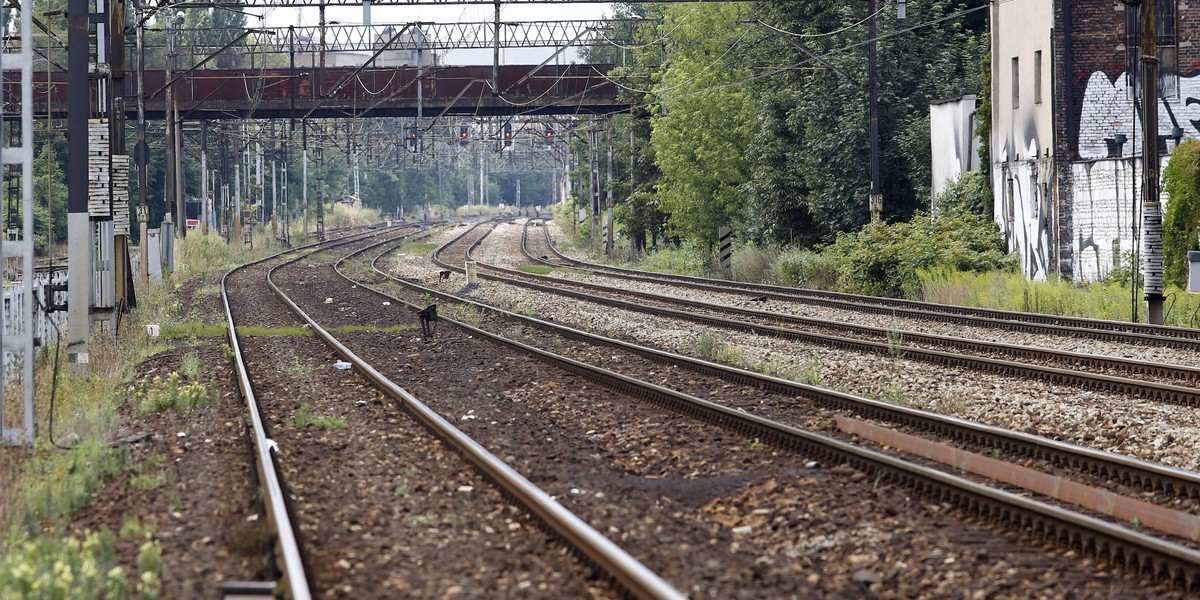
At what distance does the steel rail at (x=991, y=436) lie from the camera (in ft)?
28.2

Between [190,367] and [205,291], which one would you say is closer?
[190,367]

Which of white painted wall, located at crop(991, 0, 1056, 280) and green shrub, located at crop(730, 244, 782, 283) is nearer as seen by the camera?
white painted wall, located at crop(991, 0, 1056, 280)

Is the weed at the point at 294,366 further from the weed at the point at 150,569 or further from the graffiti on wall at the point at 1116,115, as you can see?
the graffiti on wall at the point at 1116,115

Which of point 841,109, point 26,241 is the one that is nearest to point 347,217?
point 841,109

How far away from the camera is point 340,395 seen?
13828mm

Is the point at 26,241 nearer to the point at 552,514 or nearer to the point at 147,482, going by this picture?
the point at 147,482

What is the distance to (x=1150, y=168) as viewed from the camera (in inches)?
763

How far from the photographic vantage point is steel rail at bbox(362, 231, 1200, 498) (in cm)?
860

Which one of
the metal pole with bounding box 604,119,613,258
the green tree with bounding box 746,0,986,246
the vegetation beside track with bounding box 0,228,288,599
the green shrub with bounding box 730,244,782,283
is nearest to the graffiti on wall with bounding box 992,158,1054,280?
the green tree with bounding box 746,0,986,246

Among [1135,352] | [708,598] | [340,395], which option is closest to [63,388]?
[340,395]

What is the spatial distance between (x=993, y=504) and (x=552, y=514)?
8.95 feet

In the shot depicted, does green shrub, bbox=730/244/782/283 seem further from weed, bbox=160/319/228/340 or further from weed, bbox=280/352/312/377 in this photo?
weed, bbox=280/352/312/377

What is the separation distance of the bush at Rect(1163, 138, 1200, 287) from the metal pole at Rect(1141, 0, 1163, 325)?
10.4ft

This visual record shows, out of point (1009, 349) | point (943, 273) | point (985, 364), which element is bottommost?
point (985, 364)
